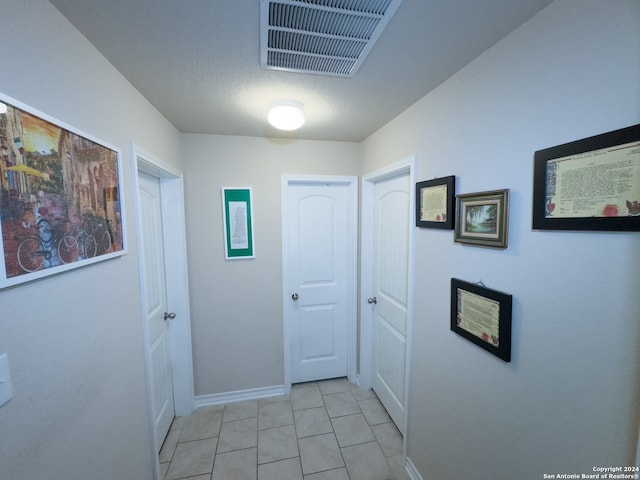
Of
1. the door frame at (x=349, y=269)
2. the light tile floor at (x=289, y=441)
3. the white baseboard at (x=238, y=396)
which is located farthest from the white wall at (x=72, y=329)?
the door frame at (x=349, y=269)

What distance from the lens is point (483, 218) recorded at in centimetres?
110

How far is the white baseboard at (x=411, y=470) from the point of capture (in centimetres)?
159

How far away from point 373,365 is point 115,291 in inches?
84.6

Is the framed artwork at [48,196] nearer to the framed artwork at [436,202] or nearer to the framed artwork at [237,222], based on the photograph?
the framed artwork at [237,222]

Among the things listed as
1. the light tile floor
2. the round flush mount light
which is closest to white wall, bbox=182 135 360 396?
the light tile floor

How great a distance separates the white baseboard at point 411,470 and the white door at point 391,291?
0.28 m

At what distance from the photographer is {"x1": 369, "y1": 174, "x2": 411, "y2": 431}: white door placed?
1.91m

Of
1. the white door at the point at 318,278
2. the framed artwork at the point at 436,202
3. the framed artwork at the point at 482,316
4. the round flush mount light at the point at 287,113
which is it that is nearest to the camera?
the framed artwork at the point at 482,316

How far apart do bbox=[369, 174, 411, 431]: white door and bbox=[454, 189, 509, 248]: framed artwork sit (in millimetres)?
556

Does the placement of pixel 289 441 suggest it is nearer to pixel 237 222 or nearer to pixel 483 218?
pixel 237 222

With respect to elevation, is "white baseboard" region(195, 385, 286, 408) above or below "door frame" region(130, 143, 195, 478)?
below

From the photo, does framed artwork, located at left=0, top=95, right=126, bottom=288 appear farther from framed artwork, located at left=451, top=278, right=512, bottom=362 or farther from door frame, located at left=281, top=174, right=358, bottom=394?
framed artwork, located at left=451, top=278, right=512, bottom=362

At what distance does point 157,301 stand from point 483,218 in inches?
83.4

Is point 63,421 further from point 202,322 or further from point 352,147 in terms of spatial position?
point 352,147
